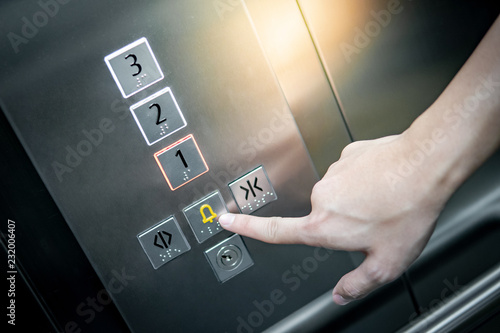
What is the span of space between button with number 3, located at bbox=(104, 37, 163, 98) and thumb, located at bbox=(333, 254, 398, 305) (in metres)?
0.43

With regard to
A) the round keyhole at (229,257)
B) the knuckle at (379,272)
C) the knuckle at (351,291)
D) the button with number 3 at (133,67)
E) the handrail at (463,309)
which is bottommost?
the handrail at (463,309)

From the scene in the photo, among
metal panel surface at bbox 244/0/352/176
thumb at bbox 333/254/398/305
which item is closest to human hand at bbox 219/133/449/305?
thumb at bbox 333/254/398/305

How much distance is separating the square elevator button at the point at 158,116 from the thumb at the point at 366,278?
1.17 ft

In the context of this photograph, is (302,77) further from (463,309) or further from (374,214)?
(463,309)

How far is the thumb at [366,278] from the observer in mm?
667

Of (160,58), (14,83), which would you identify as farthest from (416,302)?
(14,83)

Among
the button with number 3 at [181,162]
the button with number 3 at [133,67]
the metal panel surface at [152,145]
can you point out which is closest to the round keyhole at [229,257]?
the metal panel surface at [152,145]

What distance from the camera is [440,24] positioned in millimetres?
853

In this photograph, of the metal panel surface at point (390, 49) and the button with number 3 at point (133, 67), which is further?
the metal panel surface at point (390, 49)

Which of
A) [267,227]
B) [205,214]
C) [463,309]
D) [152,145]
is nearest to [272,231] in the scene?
[267,227]

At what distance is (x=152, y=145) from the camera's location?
67 centimetres

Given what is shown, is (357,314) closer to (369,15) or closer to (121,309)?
(121,309)

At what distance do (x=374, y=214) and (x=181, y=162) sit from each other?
1.00ft

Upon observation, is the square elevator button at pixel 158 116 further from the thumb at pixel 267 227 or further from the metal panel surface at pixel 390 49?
the metal panel surface at pixel 390 49
